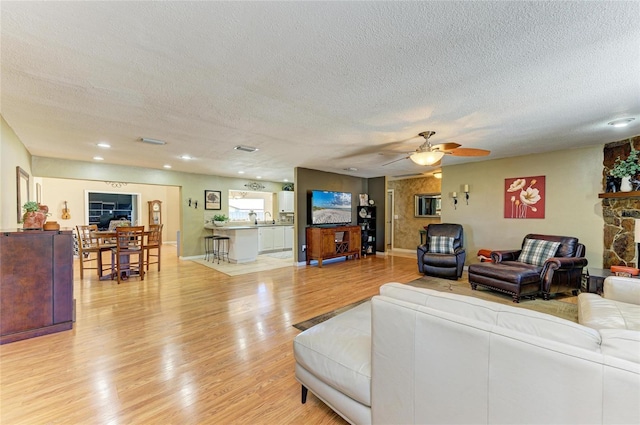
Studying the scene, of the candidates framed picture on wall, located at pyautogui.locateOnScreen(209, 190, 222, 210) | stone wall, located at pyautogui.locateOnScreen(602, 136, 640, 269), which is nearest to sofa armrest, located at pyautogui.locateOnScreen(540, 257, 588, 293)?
stone wall, located at pyautogui.locateOnScreen(602, 136, 640, 269)

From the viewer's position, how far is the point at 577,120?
10.3 ft

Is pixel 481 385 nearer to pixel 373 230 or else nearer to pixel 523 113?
pixel 523 113

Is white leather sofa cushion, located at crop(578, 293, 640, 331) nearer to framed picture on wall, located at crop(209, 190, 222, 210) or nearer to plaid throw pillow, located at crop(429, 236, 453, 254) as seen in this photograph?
plaid throw pillow, located at crop(429, 236, 453, 254)

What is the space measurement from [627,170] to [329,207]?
5286mm

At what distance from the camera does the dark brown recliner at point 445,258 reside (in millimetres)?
5043

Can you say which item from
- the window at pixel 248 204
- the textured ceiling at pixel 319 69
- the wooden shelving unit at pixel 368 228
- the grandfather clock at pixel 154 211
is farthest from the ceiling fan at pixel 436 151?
the grandfather clock at pixel 154 211

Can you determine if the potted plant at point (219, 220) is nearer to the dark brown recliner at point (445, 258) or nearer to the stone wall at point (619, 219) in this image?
the dark brown recliner at point (445, 258)

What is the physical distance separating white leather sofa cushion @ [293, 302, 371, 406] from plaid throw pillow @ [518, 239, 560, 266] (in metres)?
3.89

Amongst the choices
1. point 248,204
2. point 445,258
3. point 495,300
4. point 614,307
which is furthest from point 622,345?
point 248,204

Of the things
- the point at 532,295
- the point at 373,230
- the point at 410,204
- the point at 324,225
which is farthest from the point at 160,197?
the point at 532,295

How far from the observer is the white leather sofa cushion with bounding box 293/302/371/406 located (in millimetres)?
1407

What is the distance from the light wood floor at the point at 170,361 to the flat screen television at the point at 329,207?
8.71 feet

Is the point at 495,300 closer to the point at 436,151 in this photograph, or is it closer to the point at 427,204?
the point at 436,151

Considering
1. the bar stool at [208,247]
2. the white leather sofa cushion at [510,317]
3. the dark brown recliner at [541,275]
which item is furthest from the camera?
the bar stool at [208,247]
